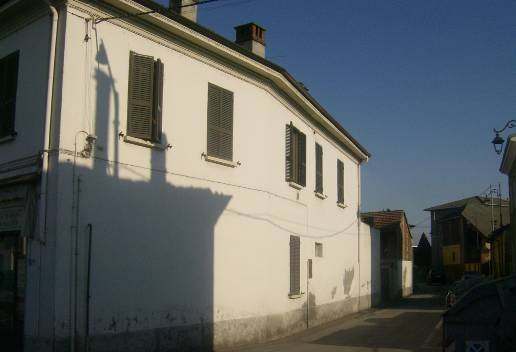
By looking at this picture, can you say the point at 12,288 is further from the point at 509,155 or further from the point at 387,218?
the point at 387,218

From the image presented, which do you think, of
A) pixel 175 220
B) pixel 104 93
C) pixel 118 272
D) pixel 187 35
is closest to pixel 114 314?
pixel 118 272

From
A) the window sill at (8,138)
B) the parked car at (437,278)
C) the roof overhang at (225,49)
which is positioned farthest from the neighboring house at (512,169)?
the parked car at (437,278)

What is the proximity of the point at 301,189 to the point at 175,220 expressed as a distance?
21.8ft

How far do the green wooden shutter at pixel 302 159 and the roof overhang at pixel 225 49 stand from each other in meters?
1.00

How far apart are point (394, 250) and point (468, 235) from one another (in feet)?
84.6

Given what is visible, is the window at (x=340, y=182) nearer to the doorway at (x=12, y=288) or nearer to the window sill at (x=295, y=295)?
the window sill at (x=295, y=295)

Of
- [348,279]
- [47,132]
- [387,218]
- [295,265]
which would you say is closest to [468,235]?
[387,218]

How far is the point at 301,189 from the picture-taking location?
729 inches

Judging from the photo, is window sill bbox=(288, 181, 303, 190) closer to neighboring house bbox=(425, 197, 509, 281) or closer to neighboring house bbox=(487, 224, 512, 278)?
neighboring house bbox=(487, 224, 512, 278)

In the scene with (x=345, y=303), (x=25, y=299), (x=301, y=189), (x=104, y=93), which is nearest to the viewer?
(x=25, y=299)

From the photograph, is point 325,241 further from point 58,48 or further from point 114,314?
point 58,48

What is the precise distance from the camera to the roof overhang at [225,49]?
11.8 meters

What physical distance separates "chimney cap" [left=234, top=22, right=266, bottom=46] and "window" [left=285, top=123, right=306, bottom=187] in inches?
117

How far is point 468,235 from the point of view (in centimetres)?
5972
